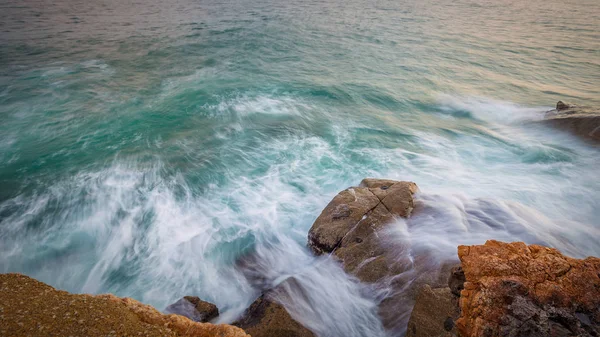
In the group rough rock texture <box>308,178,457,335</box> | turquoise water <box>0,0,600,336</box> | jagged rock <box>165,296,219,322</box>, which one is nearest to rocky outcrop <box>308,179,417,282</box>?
rough rock texture <box>308,178,457,335</box>

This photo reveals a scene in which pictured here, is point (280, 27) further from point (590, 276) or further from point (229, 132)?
point (590, 276)

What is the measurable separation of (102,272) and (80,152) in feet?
16.4

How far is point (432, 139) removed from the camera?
35.6 ft

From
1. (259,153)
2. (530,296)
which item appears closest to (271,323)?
(530,296)

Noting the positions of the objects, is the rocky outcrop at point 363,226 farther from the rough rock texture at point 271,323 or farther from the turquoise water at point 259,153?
the rough rock texture at point 271,323

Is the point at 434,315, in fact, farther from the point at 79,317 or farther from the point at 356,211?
the point at 79,317

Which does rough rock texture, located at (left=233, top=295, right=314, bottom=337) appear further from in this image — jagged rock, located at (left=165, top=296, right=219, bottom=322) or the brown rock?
the brown rock

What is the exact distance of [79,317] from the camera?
9.62ft

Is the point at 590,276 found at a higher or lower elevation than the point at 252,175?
higher

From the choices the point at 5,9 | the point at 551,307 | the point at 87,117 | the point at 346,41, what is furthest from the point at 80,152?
the point at 5,9

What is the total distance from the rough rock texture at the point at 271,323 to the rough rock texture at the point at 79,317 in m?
0.81

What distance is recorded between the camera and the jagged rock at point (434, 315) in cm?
353

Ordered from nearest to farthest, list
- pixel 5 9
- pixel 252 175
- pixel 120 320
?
pixel 120 320 < pixel 252 175 < pixel 5 9

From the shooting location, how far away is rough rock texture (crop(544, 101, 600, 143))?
30.6 ft
